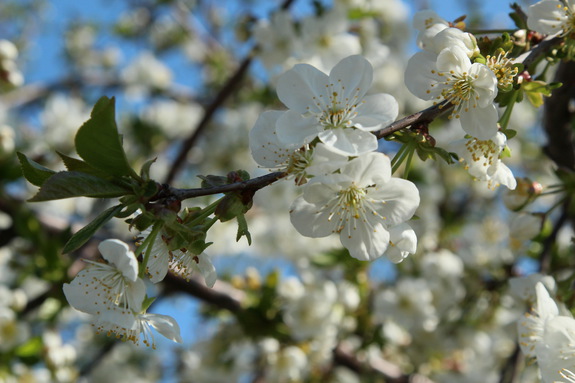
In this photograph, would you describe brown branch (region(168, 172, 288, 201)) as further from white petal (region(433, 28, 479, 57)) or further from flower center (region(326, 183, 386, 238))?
white petal (region(433, 28, 479, 57))

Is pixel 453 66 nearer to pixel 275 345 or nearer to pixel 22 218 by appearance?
pixel 275 345

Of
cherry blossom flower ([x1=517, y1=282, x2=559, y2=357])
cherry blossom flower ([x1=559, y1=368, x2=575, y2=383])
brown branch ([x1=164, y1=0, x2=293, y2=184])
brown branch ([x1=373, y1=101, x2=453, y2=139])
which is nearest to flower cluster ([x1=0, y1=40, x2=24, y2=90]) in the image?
brown branch ([x1=164, y1=0, x2=293, y2=184])

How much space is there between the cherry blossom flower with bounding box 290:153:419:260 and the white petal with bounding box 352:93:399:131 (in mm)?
66

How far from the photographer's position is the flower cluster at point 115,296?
3.12 feet

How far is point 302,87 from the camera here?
1.08m

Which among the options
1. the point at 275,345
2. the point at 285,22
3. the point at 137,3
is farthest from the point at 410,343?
the point at 137,3

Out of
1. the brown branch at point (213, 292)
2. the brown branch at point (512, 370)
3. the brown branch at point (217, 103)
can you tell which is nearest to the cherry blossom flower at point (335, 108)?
the brown branch at point (512, 370)

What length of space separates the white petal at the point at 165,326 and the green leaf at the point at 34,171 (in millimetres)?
296

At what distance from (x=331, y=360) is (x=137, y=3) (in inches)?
144

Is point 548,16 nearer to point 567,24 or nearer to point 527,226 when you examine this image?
point 567,24

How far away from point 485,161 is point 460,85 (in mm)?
176

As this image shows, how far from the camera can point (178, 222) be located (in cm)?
96

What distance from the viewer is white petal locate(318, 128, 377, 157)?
0.92 m

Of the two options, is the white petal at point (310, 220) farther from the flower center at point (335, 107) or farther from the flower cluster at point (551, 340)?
the flower cluster at point (551, 340)
